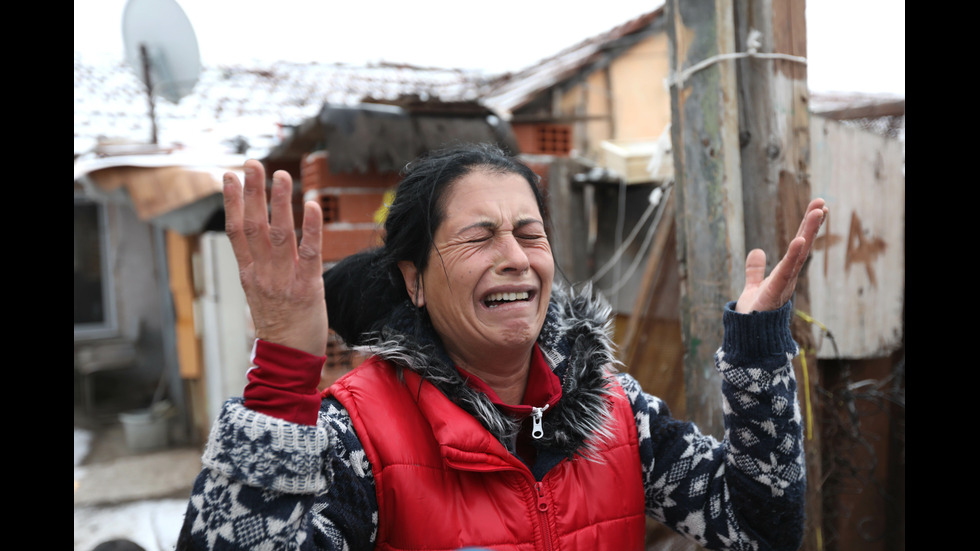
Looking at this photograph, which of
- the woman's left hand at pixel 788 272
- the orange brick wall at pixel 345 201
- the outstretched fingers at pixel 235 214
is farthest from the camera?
the orange brick wall at pixel 345 201

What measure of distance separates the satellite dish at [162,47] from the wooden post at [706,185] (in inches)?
169

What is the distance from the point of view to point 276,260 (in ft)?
3.98

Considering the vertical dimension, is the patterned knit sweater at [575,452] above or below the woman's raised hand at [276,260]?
below

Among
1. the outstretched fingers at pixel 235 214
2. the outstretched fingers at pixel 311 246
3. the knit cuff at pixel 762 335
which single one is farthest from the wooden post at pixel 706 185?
the outstretched fingers at pixel 235 214

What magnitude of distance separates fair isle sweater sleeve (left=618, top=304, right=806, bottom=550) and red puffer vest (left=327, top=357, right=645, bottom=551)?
16 centimetres

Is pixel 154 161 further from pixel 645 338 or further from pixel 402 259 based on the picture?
pixel 402 259

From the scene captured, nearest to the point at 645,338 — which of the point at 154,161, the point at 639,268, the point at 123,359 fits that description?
the point at 639,268

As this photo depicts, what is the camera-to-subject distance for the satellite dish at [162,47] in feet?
16.9

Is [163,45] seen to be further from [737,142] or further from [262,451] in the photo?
[262,451]

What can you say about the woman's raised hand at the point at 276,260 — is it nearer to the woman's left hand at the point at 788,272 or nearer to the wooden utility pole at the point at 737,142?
the woman's left hand at the point at 788,272

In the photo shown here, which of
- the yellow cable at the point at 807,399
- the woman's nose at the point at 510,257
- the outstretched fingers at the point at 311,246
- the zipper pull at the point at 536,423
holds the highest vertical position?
the outstretched fingers at the point at 311,246

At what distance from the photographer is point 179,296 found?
7016mm

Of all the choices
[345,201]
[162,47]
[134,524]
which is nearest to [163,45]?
[162,47]

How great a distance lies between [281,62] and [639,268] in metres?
6.47
